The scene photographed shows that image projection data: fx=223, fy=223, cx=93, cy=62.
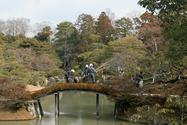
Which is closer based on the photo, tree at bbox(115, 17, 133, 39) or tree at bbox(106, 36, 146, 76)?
tree at bbox(106, 36, 146, 76)

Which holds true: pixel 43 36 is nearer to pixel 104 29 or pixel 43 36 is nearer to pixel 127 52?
pixel 104 29

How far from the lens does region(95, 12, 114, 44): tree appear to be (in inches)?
1383

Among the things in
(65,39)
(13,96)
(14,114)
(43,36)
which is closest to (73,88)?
(13,96)

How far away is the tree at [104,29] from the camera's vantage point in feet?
115

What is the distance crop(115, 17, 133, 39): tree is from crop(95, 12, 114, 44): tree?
5.45ft

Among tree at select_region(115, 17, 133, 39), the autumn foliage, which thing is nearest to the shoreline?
the autumn foliage

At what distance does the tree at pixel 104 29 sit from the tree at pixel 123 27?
166cm

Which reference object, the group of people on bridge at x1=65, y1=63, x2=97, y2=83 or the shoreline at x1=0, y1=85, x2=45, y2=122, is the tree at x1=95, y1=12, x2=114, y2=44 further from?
the shoreline at x1=0, y1=85, x2=45, y2=122

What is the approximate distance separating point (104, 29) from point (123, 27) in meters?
3.50

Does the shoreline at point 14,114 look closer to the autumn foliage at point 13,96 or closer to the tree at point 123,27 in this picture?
the autumn foliage at point 13,96

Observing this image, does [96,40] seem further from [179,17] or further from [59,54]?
[179,17]

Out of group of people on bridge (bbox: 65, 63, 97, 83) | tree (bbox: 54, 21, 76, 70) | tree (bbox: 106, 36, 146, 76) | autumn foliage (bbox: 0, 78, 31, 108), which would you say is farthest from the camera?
tree (bbox: 54, 21, 76, 70)

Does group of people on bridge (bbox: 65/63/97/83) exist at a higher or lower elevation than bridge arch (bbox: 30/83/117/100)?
higher

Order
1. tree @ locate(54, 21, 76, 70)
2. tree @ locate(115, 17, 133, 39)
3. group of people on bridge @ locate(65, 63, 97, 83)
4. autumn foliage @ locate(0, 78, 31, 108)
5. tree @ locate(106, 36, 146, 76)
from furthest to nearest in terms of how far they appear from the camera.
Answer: tree @ locate(54, 21, 76, 70)
tree @ locate(115, 17, 133, 39)
tree @ locate(106, 36, 146, 76)
group of people on bridge @ locate(65, 63, 97, 83)
autumn foliage @ locate(0, 78, 31, 108)
